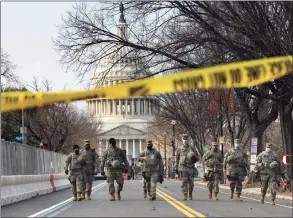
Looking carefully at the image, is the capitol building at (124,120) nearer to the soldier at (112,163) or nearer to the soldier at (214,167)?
the soldier at (214,167)

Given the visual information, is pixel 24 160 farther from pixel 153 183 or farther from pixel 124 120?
pixel 124 120

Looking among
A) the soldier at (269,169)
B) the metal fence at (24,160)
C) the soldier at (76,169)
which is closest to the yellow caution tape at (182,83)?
the soldier at (269,169)

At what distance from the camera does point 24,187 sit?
22.6 m

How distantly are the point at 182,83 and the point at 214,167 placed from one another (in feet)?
35.5

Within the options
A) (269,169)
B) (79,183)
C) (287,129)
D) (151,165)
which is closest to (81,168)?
(79,183)

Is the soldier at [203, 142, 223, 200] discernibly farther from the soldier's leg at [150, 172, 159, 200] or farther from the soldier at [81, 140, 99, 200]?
the soldier at [81, 140, 99, 200]

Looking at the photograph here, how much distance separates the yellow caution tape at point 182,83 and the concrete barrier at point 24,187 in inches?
362

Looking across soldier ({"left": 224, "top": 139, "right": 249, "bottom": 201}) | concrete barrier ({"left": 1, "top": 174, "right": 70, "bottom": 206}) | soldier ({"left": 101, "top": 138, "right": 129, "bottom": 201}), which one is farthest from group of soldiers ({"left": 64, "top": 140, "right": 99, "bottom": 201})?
soldier ({"left": 224, "top": 139, "right": 249, "bottom": 201})

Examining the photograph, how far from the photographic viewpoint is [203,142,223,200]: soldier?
65.3 ft

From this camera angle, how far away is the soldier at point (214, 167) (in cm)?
1991

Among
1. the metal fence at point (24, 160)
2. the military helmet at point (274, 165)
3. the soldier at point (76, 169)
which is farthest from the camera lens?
the metal fence at point (24, 160)

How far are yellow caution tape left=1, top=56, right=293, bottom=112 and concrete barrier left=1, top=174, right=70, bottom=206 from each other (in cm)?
918

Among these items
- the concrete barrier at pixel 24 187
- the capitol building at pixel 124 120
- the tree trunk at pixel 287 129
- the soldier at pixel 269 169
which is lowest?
the concrete barrier at pixel 24 187

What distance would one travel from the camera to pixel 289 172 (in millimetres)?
27531
